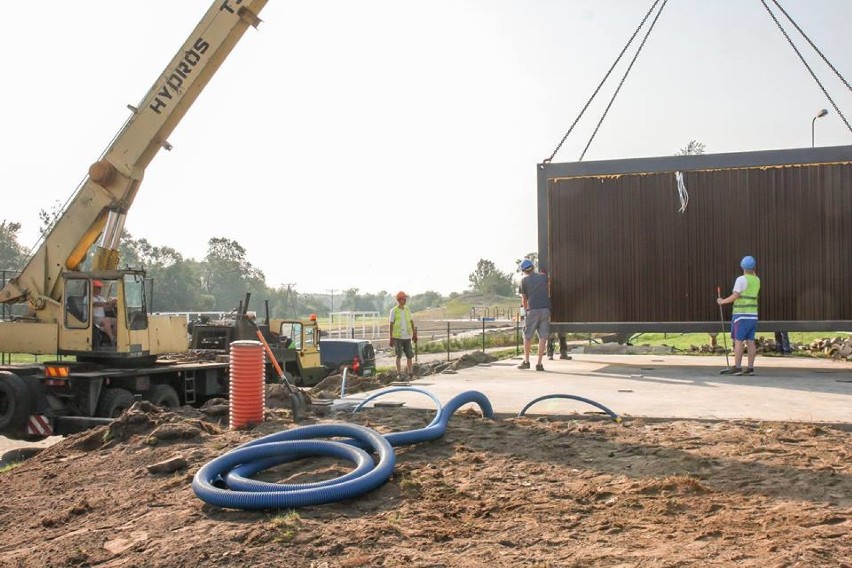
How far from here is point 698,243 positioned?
12367mm

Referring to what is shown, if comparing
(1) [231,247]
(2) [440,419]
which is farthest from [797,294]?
(1) [231,247]

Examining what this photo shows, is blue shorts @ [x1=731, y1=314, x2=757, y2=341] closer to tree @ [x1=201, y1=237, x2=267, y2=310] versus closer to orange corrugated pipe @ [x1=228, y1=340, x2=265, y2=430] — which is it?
orange corrugated pipe @ [x1=228, y1=340, x2=265, y2=430]

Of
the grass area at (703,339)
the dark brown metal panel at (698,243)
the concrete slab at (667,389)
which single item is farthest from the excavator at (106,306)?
the grass area at (703,339)

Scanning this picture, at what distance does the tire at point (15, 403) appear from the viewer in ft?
32.2

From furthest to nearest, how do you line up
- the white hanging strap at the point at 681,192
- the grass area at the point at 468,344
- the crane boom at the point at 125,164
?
the grass area at the point at 468,344 < the white hanging strap at the point at 681,192 < the crane boom at the point at 125,164

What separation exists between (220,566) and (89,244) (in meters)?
9.53

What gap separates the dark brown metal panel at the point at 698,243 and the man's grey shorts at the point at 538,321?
1.26 m

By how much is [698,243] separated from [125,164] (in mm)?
9284

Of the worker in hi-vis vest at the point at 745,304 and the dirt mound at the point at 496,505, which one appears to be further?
the worker in hi-vis vest at the point at 745,304

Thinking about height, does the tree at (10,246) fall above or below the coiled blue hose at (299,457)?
above

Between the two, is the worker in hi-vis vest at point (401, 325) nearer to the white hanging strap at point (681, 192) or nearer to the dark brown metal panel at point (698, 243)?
the dark brown metal panel at point (698, 243)

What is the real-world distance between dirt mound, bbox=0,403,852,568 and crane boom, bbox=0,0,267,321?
5865 mm

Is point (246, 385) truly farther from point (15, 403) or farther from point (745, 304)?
point (745, 304)

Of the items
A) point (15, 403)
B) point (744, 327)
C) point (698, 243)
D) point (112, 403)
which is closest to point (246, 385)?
point (112, 403)
